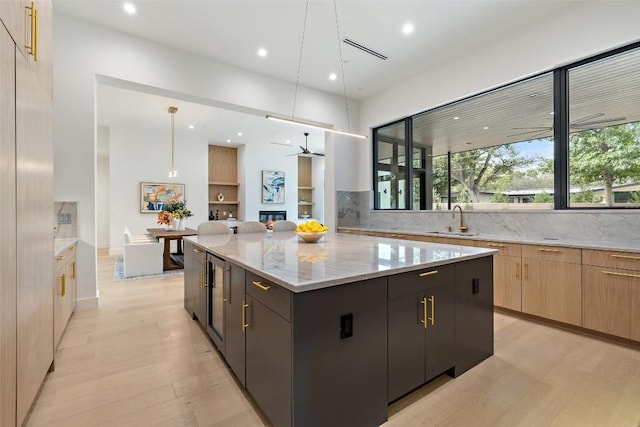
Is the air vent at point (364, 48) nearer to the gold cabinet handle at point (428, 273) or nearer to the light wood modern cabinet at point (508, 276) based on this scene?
the light wood modern cabinet at point (508, 276)

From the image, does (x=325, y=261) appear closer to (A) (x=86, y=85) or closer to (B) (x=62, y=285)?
(B) (x=62, y=285)

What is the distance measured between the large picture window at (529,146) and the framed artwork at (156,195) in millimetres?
5629

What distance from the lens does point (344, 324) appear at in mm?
1449

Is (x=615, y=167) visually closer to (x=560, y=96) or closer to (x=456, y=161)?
(x=560, y=96)

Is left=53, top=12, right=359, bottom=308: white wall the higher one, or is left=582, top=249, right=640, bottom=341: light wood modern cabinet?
left=53, top=12, right=359, bottom=308: white wall

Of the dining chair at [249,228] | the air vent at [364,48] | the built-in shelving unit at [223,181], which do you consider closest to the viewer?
the dining chair at [249,228]

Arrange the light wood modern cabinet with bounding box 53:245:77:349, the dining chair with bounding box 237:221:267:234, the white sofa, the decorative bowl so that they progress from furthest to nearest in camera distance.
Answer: the white sofa
the dining chair with bounding box 237:221:267:234
the decorative bowl
the light wood modern cabinet with bounding box 53:245:77:349

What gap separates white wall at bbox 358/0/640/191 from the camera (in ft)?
9.59

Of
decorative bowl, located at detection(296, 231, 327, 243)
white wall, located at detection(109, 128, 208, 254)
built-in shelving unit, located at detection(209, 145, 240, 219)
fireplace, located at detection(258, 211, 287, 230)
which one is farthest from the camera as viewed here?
fireplace, located at detection(258, 211, 287, 230)

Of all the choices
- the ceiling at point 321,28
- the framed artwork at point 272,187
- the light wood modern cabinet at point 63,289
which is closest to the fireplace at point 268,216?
the framed artwork at point 272,187

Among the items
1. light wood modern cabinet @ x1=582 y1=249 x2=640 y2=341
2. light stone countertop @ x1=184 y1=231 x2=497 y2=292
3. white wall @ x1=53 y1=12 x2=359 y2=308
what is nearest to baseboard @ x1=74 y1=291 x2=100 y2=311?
white wall @ x1=53 y1=12 x2=359 y2=308

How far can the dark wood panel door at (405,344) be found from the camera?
1657 millimetres

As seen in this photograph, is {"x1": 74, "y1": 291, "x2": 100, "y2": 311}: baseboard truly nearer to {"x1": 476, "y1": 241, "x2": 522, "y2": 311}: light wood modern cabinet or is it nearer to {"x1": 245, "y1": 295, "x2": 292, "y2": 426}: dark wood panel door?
{"x1": 245, "y1": 295, "x2": 292, "y2": 426}: dark wood panel door

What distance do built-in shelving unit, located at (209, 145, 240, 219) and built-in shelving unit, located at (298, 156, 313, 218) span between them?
2.49 metres
